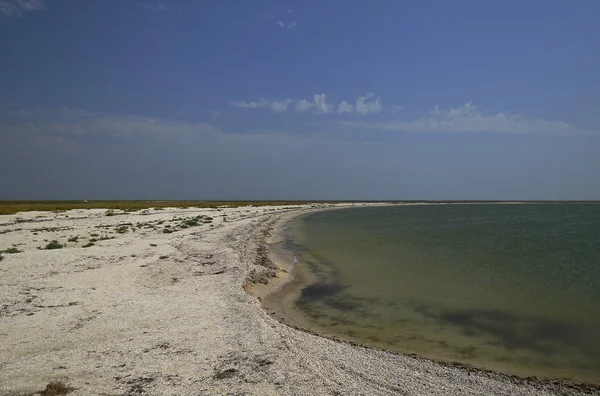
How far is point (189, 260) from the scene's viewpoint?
58.7 feet

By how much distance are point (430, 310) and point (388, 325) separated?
7.06 feet

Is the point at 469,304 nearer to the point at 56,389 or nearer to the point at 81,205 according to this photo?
the point at 56,389

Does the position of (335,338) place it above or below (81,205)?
below

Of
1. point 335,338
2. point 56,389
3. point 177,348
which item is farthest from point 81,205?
point 56,389

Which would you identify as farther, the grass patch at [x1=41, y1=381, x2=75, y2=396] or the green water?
the green water

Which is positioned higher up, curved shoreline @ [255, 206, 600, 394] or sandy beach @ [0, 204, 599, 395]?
sandy beach @ [0, 204, 599, 395]

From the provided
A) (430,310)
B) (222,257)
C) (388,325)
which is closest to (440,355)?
(388,325)

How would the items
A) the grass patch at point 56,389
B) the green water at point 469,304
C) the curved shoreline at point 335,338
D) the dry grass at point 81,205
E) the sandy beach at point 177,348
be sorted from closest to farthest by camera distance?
the grass patch at point 56,389, the sandy beach at point 177,348, the curved shoreline at point 335,338, the green water at point 469,304, the dry grass at point 81,205

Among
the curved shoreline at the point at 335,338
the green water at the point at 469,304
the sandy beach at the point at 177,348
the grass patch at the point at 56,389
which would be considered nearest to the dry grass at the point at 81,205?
the sandy beach at the point at 177,348

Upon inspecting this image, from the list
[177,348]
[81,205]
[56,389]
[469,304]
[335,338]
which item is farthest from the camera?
[81,205]

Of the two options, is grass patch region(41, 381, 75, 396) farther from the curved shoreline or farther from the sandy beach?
the curved shoreline

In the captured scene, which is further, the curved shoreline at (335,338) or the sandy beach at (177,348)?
the curved shoreline at (335,338)

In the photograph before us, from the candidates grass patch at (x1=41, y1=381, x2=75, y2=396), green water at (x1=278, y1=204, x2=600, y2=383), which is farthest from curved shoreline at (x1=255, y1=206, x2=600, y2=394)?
grass patch at (x1=41, y1=381, x2=75, y2=396)

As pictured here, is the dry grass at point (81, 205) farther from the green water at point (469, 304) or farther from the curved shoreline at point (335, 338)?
the green water at point (469, 304)
